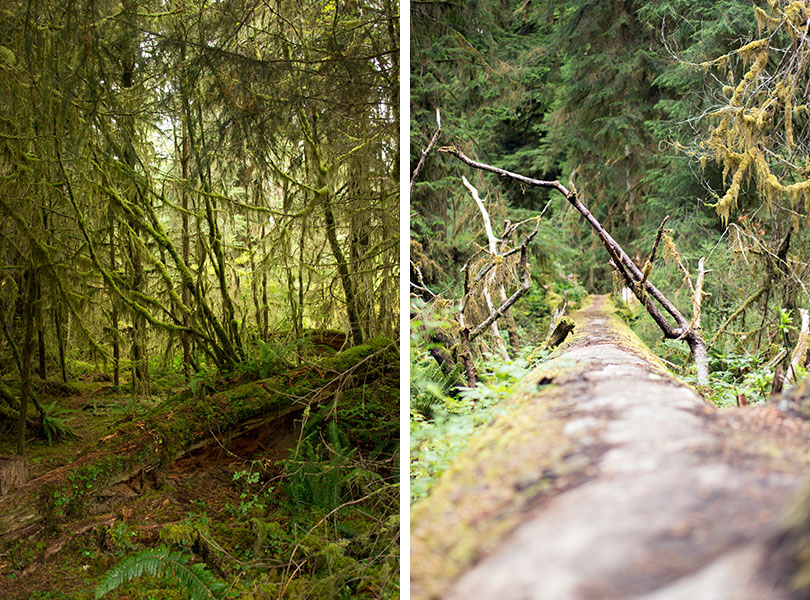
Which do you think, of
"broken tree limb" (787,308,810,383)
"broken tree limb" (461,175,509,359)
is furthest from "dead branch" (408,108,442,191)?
"broken tree limb" (787,308,810,383)

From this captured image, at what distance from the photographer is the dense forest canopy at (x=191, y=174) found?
2.12 m

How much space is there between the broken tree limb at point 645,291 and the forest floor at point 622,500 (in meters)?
0.28

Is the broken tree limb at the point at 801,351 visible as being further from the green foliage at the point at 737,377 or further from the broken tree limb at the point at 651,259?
the broken tree limb at the point at 651,259

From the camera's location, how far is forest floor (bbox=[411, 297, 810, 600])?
736 mm

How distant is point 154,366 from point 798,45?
7.93 ft

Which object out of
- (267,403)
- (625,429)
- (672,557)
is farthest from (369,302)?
(672,557)

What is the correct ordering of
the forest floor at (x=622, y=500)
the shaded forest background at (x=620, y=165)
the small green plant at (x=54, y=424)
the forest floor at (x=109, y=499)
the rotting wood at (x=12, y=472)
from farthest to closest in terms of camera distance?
the small green plant at (x=54, y=424), the rotting wood at (x=12, y=472), the forest floor at (x=109, y=499), the shaded forest background at (x=620, y=165), the forest floor at (x=622, y=500)

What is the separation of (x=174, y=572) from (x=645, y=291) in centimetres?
177

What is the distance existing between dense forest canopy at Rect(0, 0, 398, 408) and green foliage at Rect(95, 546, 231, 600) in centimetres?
75

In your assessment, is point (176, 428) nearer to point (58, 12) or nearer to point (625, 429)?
point (58, 12)

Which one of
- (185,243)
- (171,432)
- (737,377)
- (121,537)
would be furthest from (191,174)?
(737,377)

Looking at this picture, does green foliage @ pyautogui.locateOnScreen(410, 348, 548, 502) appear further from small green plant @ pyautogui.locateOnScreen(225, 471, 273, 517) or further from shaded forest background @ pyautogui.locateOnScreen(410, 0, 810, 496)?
small green plant @ pyautogui.locateOnScreen(225, 471, 273, 517)

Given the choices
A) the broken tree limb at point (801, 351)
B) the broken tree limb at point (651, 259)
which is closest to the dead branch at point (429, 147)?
the broken tree limb at point (651, 259)

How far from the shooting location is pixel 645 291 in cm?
159
